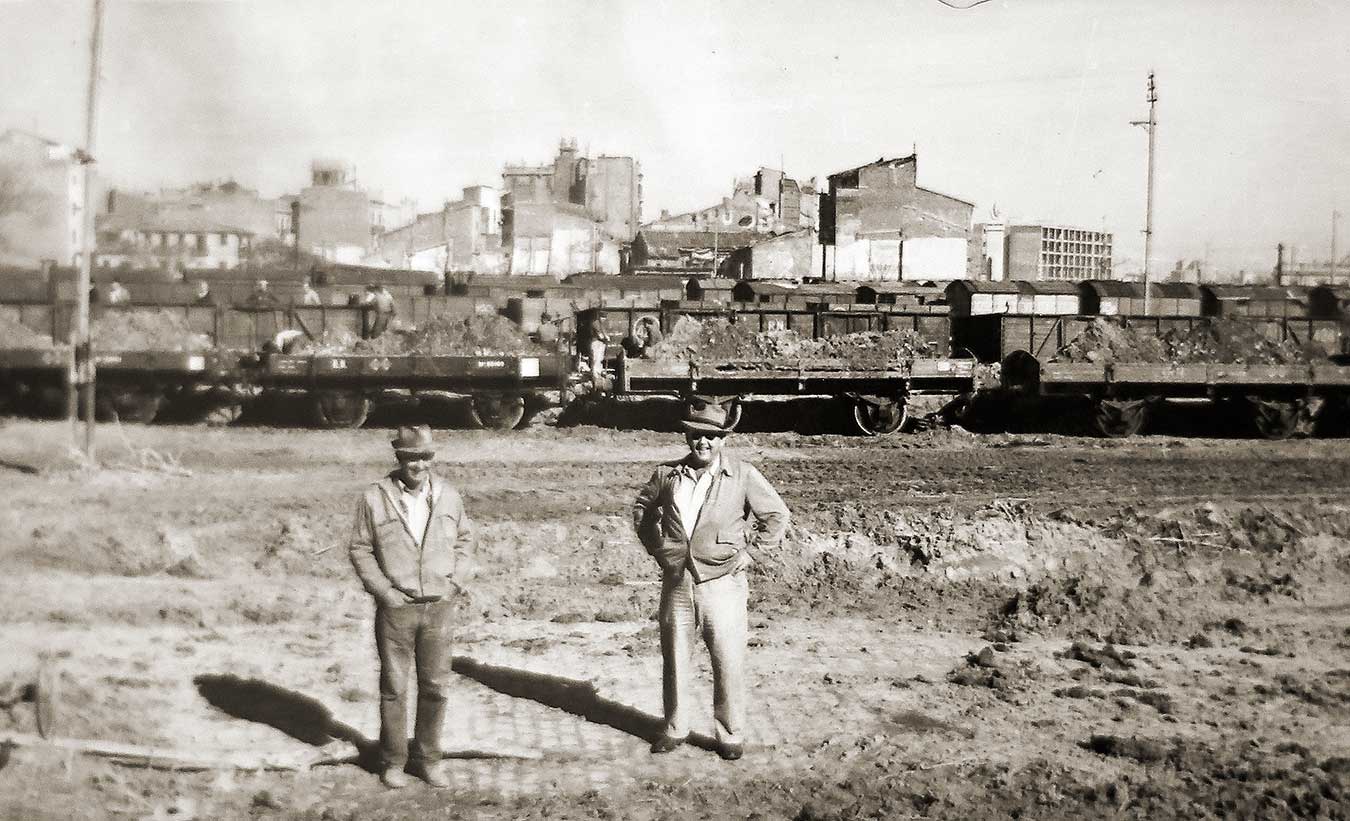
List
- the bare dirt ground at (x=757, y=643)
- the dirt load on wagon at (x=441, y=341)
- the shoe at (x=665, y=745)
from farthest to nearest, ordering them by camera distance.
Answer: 1. the dirt load on wagon at (x=441, y=341)
2. the shoe at (x=665, y=745)
3. the bare dirt ground at (x=757, y=643)

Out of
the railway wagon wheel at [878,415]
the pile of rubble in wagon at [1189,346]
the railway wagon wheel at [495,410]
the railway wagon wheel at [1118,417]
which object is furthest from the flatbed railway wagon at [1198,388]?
the railway wagon wheel at [495,410]

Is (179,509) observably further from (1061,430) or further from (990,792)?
(1061,430)

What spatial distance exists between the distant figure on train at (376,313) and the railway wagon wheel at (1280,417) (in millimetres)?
14794

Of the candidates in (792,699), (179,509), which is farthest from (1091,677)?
(179,509)

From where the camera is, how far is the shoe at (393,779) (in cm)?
529

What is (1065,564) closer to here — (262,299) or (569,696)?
(569,696)

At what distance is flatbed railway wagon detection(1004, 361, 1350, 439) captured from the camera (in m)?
18.5

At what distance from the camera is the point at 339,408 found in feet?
56.0

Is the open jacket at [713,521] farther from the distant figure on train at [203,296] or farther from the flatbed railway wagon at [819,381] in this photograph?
the distant figure on train at [203,296]

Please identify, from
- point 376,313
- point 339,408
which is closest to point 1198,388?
point 376,313

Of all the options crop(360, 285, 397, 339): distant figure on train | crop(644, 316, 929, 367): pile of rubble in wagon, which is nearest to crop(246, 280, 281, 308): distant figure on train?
crop(360, 285, 397, 339): distant figure on train

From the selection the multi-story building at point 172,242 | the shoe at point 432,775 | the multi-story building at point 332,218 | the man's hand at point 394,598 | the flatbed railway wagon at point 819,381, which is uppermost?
the multi-story building at point 332,218

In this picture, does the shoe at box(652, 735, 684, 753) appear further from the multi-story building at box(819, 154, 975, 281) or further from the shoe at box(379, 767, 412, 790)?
the multi-story building at box(819, 154, 975, 281)

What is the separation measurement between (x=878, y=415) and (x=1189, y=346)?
18.8ft
